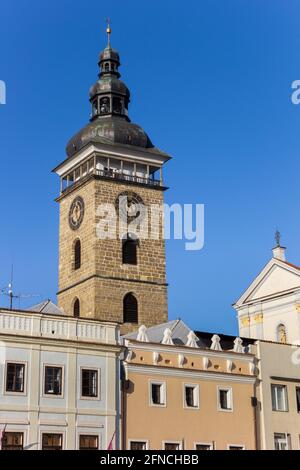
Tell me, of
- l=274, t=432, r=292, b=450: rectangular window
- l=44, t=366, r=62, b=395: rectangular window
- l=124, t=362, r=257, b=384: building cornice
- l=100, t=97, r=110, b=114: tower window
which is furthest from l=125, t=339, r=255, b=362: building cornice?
l=100, t=97, r=110, b=114: tower window

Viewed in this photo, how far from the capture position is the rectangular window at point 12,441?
36844 millimetres

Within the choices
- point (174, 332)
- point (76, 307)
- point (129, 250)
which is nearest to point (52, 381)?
point (174, 332)

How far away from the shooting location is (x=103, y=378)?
4022cm

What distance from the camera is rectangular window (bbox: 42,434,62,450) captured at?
3791 centimetres

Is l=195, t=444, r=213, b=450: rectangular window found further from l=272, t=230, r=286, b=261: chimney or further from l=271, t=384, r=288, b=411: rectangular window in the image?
l=272, t=230, r=286, b=261: chimney

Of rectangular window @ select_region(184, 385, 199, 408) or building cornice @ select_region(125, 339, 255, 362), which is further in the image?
rectangular window @ select_region(184, 385, 199, 408)

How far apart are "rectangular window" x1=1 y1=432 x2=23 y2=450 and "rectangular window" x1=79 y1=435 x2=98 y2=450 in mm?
2809

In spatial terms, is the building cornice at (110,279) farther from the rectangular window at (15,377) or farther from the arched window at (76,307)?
the rectangular window at (15,377)

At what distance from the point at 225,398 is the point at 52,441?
394 inches

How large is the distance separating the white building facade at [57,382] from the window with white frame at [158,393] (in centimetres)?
218

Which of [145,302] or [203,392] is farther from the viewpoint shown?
[145,302]
